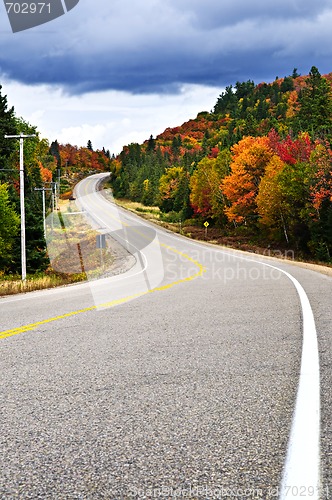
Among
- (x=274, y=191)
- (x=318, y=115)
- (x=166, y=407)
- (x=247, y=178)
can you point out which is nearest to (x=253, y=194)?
(x=247, y=178)

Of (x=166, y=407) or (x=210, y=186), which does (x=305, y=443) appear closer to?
(x=166, y=407)

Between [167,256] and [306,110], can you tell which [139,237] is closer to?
[167,256]

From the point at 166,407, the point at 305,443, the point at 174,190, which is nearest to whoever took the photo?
the point at 305,443

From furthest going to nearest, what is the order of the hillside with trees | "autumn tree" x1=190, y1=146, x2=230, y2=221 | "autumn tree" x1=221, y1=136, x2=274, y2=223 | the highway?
"autumn tree" x1=190, y1=146, x2=230, y2=221, "autumn tree" x1=221, y1=136, x2=274, y2=223, the hillside with trees, the highway

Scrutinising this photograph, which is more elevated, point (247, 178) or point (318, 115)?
point (318, 115)

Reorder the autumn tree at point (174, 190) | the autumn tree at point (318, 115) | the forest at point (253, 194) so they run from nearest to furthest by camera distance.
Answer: the forest at point (253, 194) → the autumn tree at point (318, 115) → the autumn tree at point (174, 190)

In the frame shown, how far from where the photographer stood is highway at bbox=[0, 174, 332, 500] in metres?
2.32

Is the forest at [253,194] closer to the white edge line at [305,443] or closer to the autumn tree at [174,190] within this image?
the autumn tree at [174,190]

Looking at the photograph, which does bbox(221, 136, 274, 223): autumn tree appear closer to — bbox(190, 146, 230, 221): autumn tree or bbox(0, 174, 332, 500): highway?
bbox(190, 146, 230, 221): autumn tree

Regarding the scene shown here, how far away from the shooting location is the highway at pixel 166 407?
2.32 m

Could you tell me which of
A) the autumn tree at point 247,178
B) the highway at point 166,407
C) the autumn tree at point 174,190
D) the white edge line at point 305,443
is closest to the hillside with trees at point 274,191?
the autumn tree at point 247,178

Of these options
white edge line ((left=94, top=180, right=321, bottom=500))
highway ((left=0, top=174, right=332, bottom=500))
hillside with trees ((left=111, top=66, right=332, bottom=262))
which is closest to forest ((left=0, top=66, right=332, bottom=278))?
hillside with trees ((left=111, top=66, right=332, bottom=262))

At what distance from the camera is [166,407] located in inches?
132

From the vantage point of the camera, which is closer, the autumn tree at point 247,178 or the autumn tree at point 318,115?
→ the autumn tree at point 247,178
